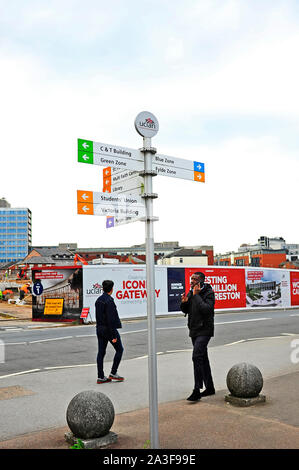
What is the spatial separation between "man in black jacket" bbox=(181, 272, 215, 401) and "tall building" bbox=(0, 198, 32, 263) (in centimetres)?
18535

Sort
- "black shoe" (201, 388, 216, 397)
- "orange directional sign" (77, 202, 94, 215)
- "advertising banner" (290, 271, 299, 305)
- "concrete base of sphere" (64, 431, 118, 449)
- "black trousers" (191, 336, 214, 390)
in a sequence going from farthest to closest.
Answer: "advertising banner" (290, 271, 299, 305)
"black shoe" (201, 388, 216, 397)
"black trousers" (191, 336, 214, 390)
"concrete base of sphere" (64, 431, 118, 449)
"orange directional sign" (77, 202, 94, 215)

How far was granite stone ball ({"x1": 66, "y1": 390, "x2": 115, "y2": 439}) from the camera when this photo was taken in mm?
4605

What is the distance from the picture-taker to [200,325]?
6.62m

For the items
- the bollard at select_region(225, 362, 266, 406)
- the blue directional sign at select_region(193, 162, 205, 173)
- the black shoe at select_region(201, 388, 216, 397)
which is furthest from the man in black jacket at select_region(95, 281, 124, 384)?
the blue directional sign at select_region(193, 162, 205, 173)

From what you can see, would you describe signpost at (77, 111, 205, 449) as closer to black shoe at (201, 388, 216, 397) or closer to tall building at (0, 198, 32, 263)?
black shoe at (201, 388, 216, 397)

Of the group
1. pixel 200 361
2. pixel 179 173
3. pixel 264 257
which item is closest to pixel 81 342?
pixel 200 361

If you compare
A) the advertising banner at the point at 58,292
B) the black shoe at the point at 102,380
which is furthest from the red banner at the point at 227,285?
the black shoe at the point at 102,380

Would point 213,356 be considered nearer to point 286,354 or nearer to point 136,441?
point 286,354

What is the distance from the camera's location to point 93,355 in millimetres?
11570

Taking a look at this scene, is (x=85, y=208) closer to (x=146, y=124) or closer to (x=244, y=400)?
(x=146, y=124)

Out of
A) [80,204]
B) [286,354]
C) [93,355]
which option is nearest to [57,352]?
[93,355]

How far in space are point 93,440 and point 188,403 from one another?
6.67 feet

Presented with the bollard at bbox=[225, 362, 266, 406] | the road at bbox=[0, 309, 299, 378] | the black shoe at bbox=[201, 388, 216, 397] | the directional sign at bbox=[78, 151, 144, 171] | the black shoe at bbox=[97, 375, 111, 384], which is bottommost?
the road at bbox=[0, 309, 299, 378]

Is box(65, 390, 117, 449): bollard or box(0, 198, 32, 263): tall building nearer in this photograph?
box(65, 390, 117, 449): bollard
